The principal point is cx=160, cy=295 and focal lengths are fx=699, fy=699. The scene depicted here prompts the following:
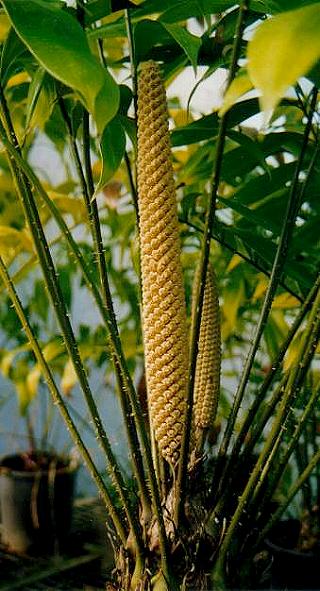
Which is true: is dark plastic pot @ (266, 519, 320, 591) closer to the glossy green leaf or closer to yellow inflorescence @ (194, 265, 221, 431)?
yellow inflorescence @ (194, 265, 221, 431)

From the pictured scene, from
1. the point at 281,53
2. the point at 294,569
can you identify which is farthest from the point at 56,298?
the point at 294,569

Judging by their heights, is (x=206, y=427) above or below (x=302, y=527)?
above

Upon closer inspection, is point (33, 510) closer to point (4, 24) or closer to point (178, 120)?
point (178, 120)

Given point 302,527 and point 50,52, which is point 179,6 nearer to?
point 50,52

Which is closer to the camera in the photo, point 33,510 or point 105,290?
point 105,290

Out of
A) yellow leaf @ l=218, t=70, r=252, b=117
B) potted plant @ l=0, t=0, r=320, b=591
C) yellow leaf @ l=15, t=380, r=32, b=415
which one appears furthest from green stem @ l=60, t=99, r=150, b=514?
yellow leaf @ l=15, t=380, r=32, b=415

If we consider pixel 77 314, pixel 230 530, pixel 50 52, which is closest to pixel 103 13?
pixel 50 52
